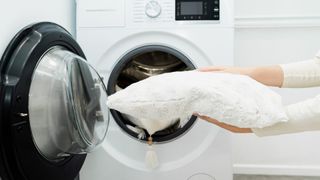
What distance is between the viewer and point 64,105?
2.82 feet

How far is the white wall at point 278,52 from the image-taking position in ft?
4.94

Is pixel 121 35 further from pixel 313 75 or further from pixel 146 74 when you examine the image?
pixel 313 75

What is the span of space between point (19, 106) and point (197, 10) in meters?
0.71

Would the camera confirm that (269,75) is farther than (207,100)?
Yes

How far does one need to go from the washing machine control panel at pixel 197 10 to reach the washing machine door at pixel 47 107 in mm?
385

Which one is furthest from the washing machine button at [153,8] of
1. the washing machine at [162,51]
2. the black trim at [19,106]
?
the black trim at [19,106]

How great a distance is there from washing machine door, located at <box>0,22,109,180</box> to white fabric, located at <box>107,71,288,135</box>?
8.7 inches

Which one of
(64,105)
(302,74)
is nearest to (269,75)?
(302,74)

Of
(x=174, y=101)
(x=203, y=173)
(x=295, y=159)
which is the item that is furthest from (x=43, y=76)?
(x=295, y=159)

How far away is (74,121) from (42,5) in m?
0.36

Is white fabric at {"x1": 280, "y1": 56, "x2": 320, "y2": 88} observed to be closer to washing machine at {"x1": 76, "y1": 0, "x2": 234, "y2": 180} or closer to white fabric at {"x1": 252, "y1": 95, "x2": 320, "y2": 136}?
white fabric at {"x1": 252, "y1": 95, "x2": 320, "y2": 136}

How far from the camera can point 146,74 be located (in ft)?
4.25

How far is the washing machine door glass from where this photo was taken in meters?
0.78

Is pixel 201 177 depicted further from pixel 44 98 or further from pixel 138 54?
pixel 44 98
